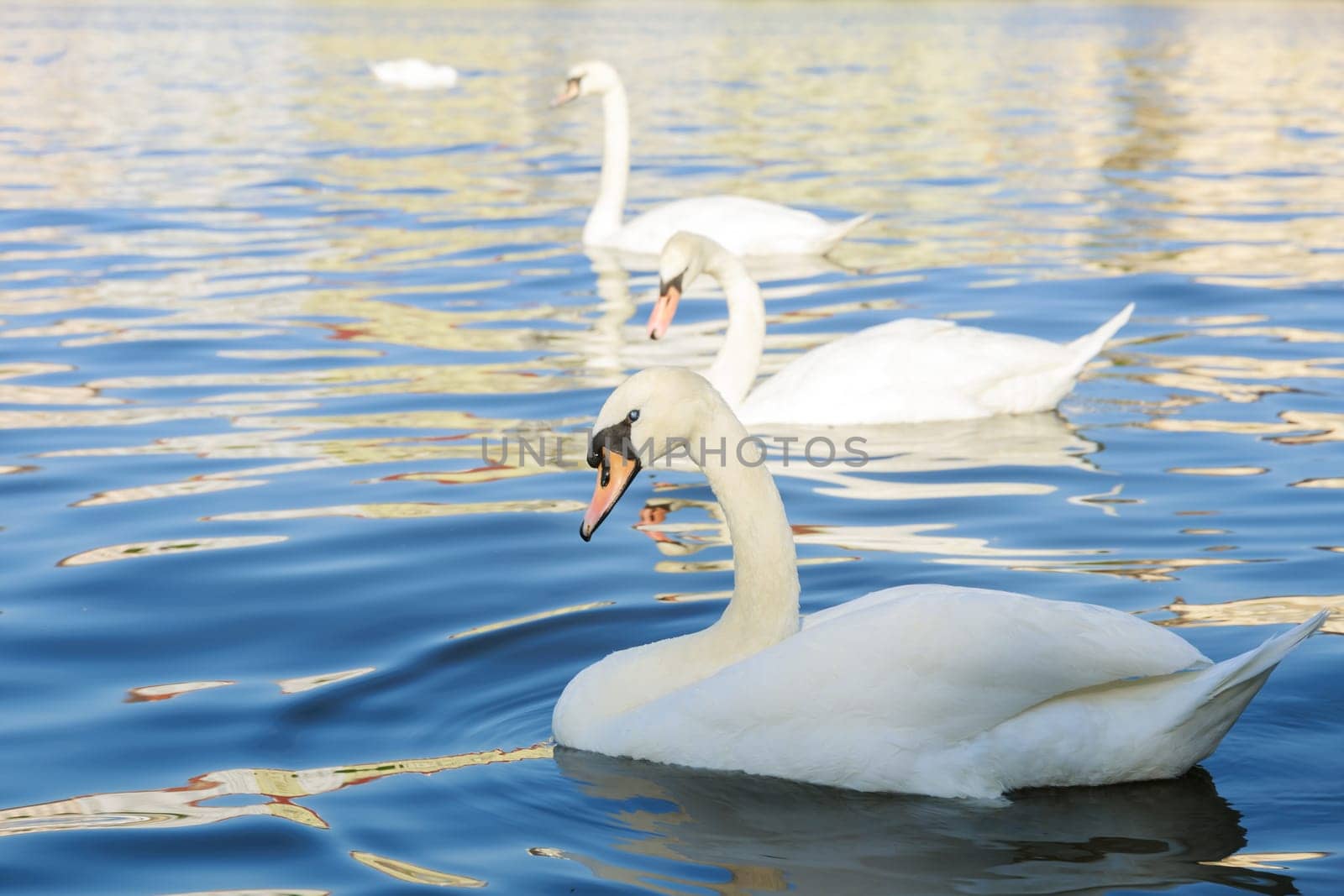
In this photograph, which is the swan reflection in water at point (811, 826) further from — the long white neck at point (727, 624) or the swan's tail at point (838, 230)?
the swan's tail at point (838, 230)

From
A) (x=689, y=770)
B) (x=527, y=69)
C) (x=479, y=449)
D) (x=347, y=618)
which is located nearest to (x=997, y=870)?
(x=689, y=770)

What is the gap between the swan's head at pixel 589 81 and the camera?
1675cm

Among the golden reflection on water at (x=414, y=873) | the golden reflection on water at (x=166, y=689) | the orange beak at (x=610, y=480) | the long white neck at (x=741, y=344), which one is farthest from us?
the long white neck at (x=741, y=344)

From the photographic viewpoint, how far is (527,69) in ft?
127

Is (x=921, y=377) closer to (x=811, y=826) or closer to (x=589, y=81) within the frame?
(x=811, y=826)

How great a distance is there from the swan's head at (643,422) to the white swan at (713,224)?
8.62m

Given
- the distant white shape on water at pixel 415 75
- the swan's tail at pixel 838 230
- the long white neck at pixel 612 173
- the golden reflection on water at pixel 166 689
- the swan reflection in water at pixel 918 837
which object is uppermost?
the distant white shape on water at pixel 415 75

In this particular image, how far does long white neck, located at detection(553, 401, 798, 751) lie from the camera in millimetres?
5070

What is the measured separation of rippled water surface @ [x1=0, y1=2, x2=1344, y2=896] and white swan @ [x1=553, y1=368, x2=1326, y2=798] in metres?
0.11

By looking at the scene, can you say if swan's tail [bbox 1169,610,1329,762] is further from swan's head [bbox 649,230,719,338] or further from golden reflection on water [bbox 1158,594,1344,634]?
swan's head [bbox 649,230,719,338]

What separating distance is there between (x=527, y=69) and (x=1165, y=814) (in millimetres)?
35532

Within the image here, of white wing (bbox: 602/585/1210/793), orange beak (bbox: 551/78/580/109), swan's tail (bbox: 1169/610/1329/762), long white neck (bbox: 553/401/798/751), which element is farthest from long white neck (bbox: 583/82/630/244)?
swan's tail (bbox: 1169/610/1329/762)

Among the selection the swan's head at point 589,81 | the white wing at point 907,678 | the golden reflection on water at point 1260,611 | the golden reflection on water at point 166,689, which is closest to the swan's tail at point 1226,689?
the white wing at point 907,678

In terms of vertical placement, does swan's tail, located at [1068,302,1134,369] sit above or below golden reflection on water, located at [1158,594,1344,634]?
above
